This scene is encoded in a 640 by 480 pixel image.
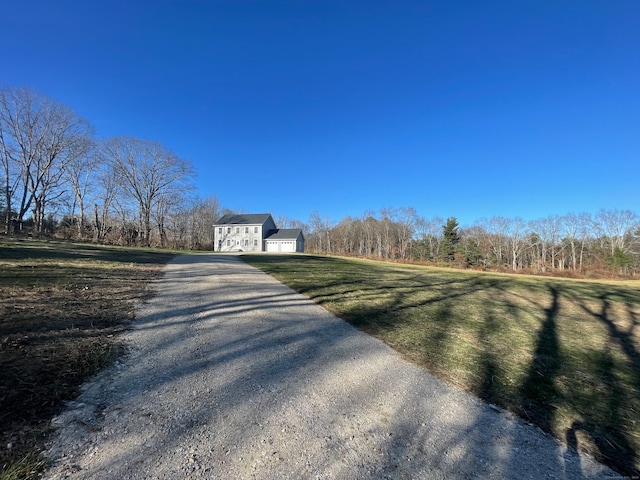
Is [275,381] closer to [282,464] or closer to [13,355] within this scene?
[282,464]

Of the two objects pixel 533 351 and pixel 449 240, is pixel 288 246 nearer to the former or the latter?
pixel 449 240

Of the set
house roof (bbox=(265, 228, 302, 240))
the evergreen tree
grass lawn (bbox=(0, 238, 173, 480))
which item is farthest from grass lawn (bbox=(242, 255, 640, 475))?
house roof (bbox=(265, 228, 302, 240))

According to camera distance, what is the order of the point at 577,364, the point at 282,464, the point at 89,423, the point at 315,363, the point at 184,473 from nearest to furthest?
the point at 184,473 → the point at 282,464 → the point at 89,423 → the point at 315,363 → the point at 577,364

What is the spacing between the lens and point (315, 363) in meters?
3.70

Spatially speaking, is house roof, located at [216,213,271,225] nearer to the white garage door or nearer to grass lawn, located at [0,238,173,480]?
the white garage door

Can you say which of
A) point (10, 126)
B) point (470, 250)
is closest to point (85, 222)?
point (10, 126)

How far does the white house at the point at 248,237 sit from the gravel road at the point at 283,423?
45.6 m

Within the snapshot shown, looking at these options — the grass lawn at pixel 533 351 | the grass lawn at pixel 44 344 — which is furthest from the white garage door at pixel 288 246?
the grass lawn at pixel 44 344

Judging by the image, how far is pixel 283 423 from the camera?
2398 mm

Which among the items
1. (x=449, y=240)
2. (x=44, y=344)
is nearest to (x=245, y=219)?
(x=449, y=240)

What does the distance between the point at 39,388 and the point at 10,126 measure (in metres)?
41.2

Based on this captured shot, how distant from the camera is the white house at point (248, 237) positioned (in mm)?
48969

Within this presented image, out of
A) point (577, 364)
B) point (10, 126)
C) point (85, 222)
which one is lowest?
point (577, 364)

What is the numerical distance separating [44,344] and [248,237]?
46.3 metres
